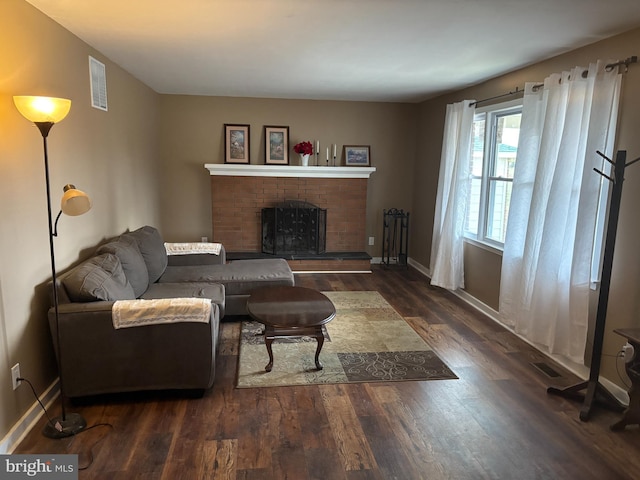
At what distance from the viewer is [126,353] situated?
A: 2.68 m

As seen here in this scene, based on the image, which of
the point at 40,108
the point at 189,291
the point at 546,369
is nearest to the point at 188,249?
the point at 189,291

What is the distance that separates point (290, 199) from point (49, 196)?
4161 millimetres

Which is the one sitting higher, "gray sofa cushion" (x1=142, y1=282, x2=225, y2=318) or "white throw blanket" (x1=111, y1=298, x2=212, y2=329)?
"white throw blanket" (x1=111, y1=298, x2=212, y2=329)

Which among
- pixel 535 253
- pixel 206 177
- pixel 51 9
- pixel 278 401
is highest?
pixel 51 9

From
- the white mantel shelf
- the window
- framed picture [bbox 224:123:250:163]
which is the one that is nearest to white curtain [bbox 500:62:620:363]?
the window

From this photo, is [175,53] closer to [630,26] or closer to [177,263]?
[177,263]

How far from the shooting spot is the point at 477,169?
4969 millimetres

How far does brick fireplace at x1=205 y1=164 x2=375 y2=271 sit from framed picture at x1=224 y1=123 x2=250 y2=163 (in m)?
0.25

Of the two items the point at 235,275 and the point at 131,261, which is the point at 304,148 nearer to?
the point at 235,275

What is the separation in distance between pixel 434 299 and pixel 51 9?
168 inches

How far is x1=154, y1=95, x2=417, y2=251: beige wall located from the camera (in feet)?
20.1

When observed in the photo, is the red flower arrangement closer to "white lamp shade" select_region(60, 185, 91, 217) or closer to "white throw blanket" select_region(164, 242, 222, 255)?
"white throw blanket" select_region(164, 242, 222, 255)

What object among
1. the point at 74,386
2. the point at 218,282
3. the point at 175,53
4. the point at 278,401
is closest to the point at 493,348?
the point at 278,401

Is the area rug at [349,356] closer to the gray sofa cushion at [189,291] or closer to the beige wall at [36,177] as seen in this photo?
the gray sofa cushion at [189,291]
